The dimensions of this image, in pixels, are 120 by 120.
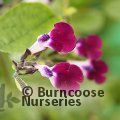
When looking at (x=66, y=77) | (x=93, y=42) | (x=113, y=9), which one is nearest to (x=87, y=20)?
(x=113, y=9)

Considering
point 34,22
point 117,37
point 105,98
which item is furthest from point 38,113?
point 117,37

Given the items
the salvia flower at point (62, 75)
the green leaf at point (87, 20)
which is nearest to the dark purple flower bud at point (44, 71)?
the salvia flower at point (62, 75)

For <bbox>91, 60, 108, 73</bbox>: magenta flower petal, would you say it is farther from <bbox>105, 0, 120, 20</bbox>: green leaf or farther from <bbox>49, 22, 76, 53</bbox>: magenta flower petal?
<bbox>105, 0, 120, 20</bbox>: green leaf

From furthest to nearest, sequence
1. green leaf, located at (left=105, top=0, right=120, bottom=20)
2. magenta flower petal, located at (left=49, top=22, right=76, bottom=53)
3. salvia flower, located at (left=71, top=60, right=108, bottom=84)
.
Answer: green leaf, located at (left=105, top=0, right=120, bottom=20) → salvia flower, located at (left=71, top=60, right=108, bottom=84) → magenta flower petal, located at (left=49, top=22, right=76, bottom=53)

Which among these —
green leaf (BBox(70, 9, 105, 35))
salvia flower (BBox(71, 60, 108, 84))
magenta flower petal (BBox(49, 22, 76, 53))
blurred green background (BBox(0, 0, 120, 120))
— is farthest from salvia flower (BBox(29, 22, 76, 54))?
green leaf (BBox(70, 9, 105, 35))

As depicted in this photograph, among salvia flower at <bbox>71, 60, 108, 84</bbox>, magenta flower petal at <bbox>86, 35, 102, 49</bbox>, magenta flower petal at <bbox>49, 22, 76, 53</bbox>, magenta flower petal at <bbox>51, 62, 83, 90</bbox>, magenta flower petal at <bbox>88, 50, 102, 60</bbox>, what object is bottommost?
magenta flower petal at <bbox>51, 62, 83, 90</bbox>

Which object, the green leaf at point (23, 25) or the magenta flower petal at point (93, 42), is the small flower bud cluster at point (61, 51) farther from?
the magenta flower petal at point (93, 42)

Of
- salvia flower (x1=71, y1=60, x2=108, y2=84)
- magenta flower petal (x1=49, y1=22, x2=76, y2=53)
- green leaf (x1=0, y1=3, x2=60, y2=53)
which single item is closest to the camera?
magenta flower petal (x1=49, y1=22, x2=76, y2=53)

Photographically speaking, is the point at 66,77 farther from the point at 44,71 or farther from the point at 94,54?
the point at 94,54
